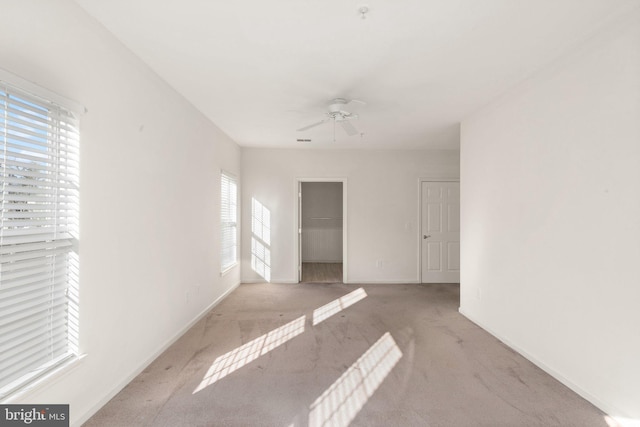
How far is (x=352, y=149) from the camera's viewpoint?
18.5ft

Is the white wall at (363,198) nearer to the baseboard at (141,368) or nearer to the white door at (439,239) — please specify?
the white door at (439,239)

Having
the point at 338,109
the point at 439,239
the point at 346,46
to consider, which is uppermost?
the point at 346,46

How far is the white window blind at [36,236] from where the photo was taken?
4.71 ft

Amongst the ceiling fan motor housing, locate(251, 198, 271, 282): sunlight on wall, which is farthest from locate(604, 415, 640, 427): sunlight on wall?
locate(251, 198, 271, 282): sunlight on wall

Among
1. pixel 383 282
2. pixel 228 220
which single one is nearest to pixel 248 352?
pixel 228 220

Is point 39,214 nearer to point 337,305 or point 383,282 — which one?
point 337,305

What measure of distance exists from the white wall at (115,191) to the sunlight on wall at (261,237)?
226cm

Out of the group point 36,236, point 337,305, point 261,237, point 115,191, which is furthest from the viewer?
point 261,237

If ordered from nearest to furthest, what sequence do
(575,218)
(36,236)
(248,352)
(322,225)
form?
(36,236)
(575,218)
(248,352)
(322,225)

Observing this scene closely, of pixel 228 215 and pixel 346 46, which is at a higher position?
pixel 346 46

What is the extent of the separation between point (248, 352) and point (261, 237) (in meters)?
2.92

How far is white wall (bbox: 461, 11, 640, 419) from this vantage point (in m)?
1.88

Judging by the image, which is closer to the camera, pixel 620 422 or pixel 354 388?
pixel 620 422

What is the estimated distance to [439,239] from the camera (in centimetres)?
564
